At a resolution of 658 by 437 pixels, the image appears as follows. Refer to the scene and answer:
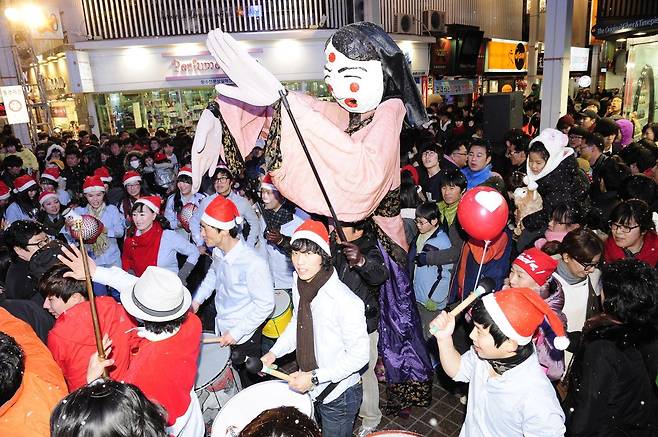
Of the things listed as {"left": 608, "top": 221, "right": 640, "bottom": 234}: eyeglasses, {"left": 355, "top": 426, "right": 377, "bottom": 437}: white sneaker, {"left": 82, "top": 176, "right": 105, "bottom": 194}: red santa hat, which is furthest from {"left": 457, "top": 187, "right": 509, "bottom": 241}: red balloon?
{"left": 82, "top": 176, "right": 105, "bottom": 194}: red santa hat

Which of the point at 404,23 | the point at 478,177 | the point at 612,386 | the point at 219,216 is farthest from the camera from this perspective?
the point at 404,23

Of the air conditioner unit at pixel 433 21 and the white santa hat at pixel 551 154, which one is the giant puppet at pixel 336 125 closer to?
the white santa hat at pixel 551 154

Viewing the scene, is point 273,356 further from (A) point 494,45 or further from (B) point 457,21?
(A) point 494,45

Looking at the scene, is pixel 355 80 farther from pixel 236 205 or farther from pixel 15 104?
pixel 15 104

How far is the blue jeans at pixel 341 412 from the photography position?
2895 mm

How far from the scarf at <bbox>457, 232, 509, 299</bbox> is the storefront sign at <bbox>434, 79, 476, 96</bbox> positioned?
15080mm

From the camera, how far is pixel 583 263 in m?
3.17

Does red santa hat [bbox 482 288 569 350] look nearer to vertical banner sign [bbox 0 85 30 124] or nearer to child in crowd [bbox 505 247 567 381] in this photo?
child in crowd [bbox 505 247 567 381]

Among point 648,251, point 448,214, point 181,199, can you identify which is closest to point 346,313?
point 448,214

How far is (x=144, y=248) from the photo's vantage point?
4.82 metres

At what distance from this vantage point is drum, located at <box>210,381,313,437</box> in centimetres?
266

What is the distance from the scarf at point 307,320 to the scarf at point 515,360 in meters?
1.04

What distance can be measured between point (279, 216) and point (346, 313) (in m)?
2.45

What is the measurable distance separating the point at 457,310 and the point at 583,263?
1436mm
